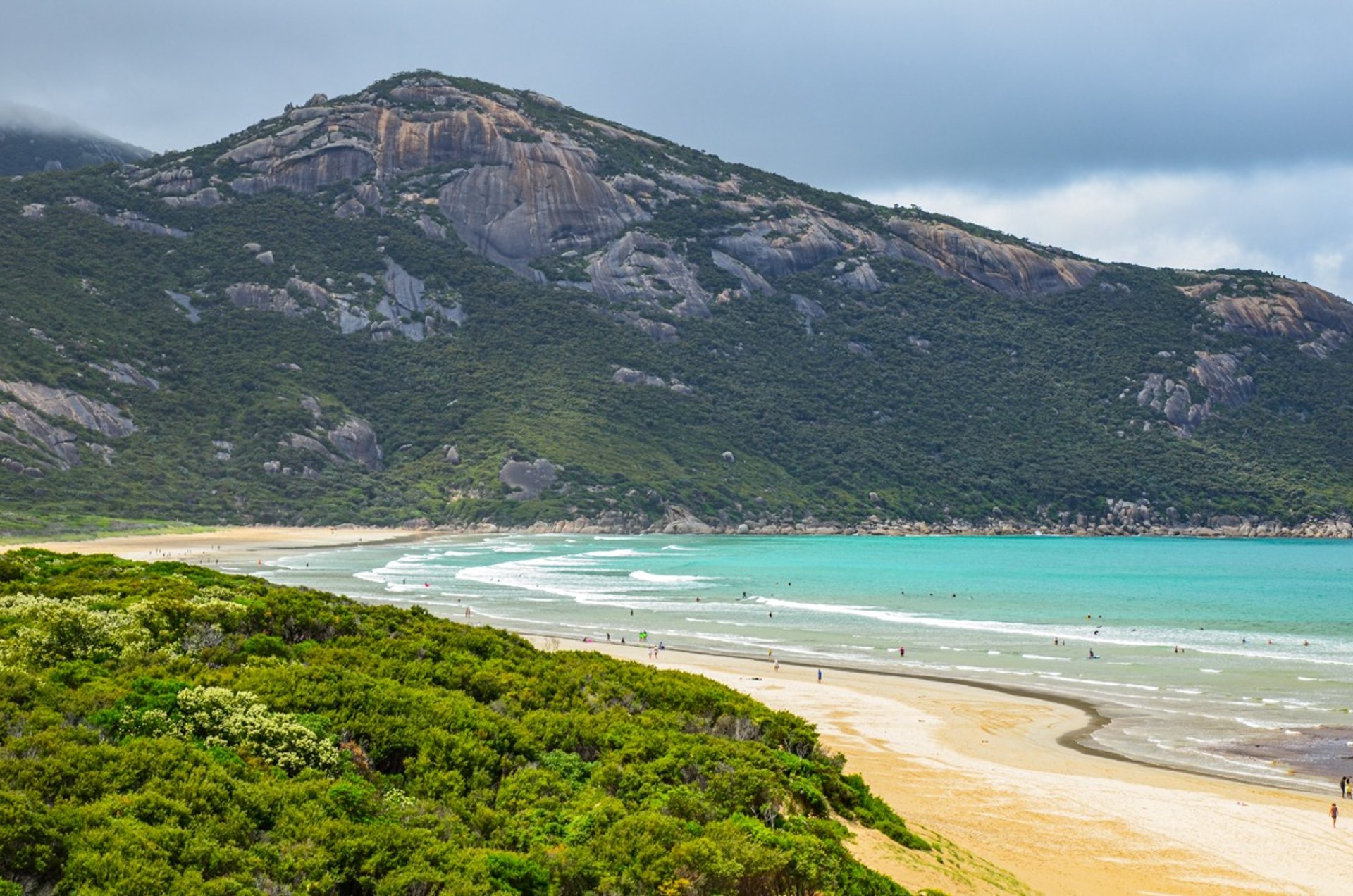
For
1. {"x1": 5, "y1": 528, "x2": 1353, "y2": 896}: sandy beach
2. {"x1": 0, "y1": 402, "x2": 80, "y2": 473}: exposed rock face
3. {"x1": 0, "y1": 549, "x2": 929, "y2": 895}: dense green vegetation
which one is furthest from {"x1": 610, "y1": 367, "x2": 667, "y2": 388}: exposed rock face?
{"x1": 0, "y1": 549, "x2": 929, "y2": 895}: dense green vegetation

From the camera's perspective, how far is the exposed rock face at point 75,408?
124562mm

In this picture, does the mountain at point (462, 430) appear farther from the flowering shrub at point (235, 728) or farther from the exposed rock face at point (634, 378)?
the flowering shrub at point (235, 728)

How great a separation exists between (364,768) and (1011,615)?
5688cm

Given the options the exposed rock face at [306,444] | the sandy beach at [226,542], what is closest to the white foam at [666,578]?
the sandy beach at [226,542]

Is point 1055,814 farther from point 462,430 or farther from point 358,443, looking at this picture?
point 462,430

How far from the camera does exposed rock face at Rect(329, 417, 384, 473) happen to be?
15525cm

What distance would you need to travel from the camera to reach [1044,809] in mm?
22266

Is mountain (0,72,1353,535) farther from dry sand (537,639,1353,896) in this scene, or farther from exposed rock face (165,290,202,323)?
dry sand (537,639,1353,896)

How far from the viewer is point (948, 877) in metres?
14.8

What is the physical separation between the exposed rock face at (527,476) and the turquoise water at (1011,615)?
27518mm

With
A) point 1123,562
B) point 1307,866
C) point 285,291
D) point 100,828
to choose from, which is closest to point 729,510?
point 1123,562

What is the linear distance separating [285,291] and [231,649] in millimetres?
186709

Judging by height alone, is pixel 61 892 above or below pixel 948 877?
above

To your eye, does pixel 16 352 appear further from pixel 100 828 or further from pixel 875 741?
pixel 100 828
